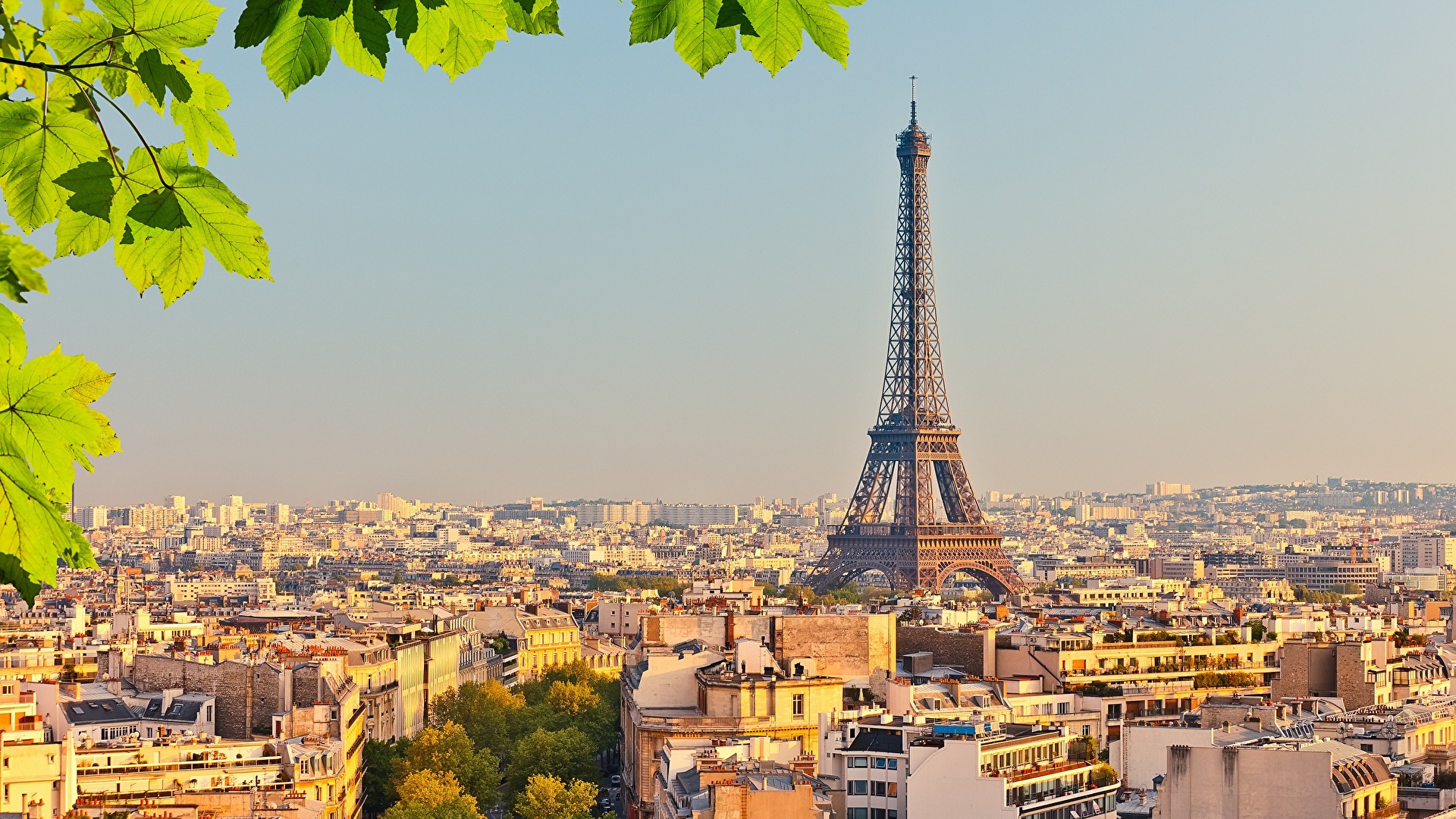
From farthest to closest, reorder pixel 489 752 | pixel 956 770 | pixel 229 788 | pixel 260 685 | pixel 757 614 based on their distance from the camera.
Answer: pixel 757 614 → pixel 489 752 → pixel 260 685 → pixel 229 788 → pixel 956 770

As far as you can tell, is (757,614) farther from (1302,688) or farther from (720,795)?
(720,795)

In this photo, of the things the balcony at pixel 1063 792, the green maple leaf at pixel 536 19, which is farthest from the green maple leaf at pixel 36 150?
the balcony at pixel 1063 792

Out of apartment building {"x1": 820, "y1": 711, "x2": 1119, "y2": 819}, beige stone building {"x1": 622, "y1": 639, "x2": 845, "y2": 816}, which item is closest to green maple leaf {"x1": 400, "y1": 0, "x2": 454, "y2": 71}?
apartment building {"x1": 820, "y1": 711, "x2": 1119, "y2": 819}

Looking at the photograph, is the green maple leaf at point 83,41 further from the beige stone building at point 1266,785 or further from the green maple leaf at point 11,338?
the beige stone building at point 1266,785

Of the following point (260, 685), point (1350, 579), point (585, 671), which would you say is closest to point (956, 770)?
point (260, 685)

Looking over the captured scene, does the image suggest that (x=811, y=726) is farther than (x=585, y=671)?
No
